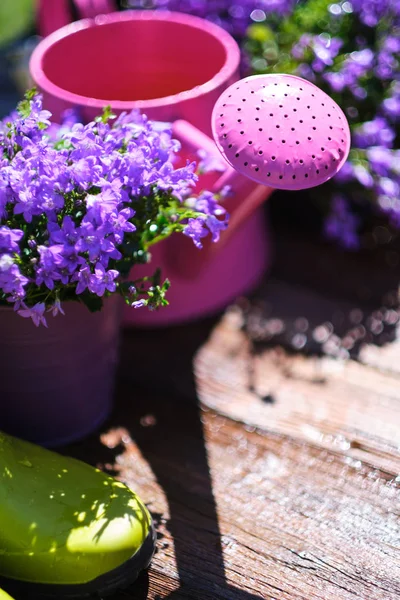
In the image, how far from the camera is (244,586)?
0.81m

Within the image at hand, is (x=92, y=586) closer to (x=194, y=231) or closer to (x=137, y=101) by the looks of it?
(x=194, y=231)

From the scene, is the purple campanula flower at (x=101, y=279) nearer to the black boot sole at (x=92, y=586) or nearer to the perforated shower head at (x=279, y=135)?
the perforated shower head at (x=279, y=135)

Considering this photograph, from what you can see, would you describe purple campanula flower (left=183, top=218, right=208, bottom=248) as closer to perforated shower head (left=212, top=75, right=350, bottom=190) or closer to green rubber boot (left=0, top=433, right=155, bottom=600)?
perforated shower head (left=212, top=75, right=350, bottom=190)

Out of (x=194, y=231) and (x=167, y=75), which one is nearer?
(x=194, y=231)

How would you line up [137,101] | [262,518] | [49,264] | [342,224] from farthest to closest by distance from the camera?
[342,224] < [137,101] < [262,518] < [49,264]

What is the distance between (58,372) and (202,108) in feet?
1.22

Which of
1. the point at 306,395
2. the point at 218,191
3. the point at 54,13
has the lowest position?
the point at 306,395

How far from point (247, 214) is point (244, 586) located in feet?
1.47

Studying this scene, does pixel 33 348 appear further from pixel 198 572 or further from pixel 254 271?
pixel 254 271

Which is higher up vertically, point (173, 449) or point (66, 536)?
point (66, 536)

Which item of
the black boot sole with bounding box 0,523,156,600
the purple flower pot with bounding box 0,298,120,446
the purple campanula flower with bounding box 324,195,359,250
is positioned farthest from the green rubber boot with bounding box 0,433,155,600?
the purple campanula flower with bounding box 324,195,359,250

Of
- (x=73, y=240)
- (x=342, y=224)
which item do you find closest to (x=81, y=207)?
(x=73, y=240)

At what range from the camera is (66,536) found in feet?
2.50

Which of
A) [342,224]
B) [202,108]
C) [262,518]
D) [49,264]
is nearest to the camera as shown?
[49,264]
